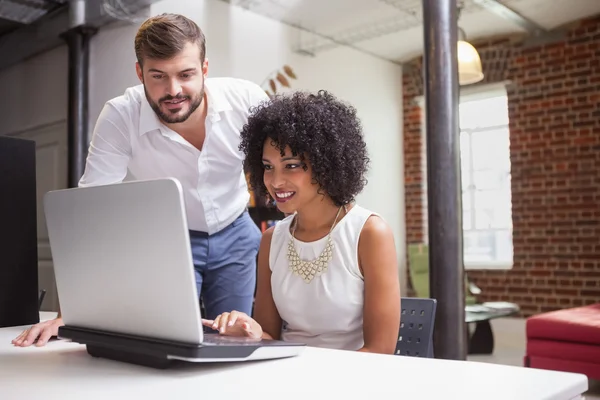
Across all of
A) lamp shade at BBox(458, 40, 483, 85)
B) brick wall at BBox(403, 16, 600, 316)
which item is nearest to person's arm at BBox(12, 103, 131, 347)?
lamp shade at BBox(458, 40, 483, 85)

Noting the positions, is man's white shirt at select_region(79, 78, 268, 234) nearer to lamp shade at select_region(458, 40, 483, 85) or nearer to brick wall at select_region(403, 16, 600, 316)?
lamp shade at select_region(458, 40, 483, 85)

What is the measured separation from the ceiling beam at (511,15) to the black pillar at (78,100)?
127 inches

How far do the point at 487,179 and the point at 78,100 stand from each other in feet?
12.8

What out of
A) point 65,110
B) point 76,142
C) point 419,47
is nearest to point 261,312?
point 76,142

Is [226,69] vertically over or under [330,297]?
over

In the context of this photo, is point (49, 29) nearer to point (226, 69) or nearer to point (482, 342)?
point (226, 69)

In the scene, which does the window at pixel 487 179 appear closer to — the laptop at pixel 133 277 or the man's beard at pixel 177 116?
the man's beard at pixel 177 116

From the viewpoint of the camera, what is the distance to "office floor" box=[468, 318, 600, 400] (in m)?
4.58

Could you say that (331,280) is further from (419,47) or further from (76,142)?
(419,47)

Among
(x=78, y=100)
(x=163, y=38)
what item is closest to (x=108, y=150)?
(x=163, y=38)

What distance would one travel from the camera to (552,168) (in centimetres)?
570

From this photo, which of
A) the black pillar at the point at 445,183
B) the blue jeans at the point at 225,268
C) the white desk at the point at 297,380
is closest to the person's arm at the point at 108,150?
the blue jeans at the point at 225,268

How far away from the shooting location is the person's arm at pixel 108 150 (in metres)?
1.70

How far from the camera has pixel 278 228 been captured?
62.7 inches
